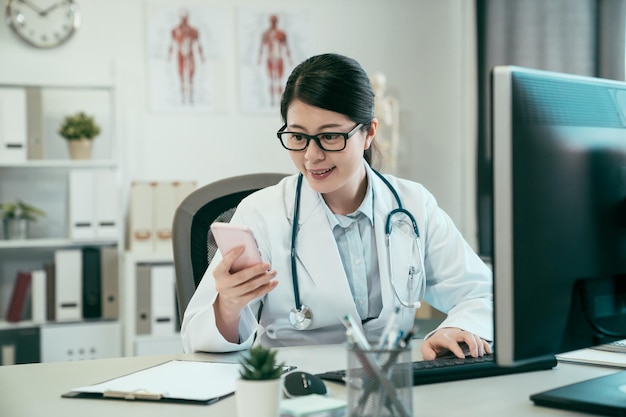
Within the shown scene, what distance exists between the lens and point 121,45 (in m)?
3.55

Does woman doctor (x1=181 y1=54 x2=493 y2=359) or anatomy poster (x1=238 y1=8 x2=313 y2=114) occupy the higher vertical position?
anatomy poster (x1=238 y1=8 x2=313 y2=114)

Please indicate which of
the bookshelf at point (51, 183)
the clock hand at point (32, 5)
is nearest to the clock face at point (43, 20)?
the clock hand at point (32, 5)

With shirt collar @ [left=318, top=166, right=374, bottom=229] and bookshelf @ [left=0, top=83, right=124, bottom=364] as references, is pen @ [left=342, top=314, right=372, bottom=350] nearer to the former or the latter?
shirt collar @ [left=318, top=166, right=374, bottom=229]

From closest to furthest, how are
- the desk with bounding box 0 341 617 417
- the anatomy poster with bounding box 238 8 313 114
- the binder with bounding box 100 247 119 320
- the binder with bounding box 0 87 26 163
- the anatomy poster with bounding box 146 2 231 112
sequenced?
the desk with bounding box 0 341 617 417
the binder with bounding box 0 87 26 163
the binder with bounding box 100 247 119 320
the anatomy poster with bounding box 146 2 231 112
the anatomy poster with bounding box 238 8 313 114

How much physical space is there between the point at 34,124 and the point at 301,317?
2.14 metres

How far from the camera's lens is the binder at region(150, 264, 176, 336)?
3270mm

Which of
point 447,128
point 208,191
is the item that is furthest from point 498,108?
point 447,128

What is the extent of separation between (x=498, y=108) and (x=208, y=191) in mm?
934

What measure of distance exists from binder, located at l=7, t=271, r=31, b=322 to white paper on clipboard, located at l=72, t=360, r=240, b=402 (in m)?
2.14

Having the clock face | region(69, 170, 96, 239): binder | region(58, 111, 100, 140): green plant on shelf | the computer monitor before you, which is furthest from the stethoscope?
the clock face

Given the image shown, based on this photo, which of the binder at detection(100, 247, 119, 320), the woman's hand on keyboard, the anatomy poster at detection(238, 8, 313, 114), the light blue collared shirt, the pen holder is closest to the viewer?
the pen holder

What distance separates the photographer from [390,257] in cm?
162

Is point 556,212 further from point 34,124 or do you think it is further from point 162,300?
point 34,124

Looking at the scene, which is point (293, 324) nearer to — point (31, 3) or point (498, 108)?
point (498, 108)
